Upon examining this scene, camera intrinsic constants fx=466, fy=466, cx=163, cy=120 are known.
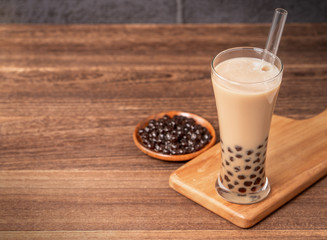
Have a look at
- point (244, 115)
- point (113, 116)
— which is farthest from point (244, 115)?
point (113, 116)

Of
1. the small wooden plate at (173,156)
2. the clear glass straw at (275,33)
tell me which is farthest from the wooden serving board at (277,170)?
the clear glass straw at (275,33)

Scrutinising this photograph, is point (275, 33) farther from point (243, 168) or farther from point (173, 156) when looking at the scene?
point (173, 156)

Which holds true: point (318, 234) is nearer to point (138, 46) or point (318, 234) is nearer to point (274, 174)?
point (274, 174)

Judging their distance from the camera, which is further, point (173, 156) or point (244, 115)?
point (173, 156)

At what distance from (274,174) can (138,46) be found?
854mm

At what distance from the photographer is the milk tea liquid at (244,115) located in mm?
853

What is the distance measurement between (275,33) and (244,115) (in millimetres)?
164

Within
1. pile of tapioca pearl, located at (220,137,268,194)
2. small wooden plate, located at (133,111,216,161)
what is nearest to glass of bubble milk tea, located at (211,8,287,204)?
→ pile of tapioca pearl, located at (220,137,268,194)

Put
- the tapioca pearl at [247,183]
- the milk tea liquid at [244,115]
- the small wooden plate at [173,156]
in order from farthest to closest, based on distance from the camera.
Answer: the small wooden plate at [173,156], the tapioca pearl at [247,183], the milk tea liquid at [244,115]

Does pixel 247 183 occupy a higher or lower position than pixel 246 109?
lower

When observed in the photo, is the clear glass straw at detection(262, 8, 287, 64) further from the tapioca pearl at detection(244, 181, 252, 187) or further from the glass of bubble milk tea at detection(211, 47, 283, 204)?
the tapioca pearl at detection(244, 181, 252, 187)

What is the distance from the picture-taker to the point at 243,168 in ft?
3.17

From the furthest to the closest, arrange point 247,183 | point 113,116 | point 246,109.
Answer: point 113,116, point 247,183, point 246,109

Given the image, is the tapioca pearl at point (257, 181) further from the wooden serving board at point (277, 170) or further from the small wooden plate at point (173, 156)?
the small wooden plate at point (173, 156)
